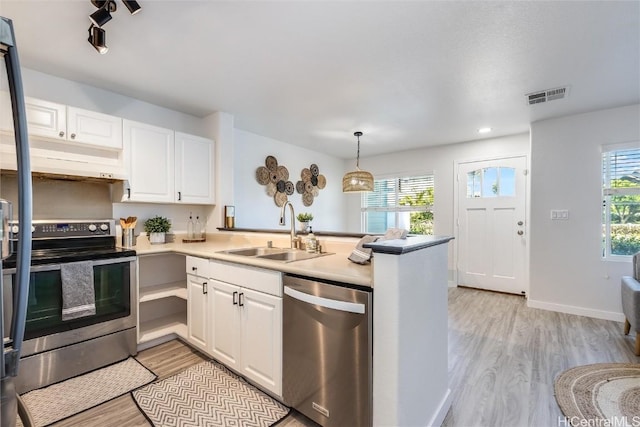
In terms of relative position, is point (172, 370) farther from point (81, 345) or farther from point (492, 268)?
point (492, 268)

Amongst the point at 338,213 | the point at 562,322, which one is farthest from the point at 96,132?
the point at 562,322

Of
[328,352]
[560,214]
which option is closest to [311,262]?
[328,352]

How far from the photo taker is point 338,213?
624 centimetres

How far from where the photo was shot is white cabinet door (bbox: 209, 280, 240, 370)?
202 cm

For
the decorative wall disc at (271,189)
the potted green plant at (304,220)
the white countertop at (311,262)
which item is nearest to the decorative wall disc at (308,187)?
the decorative wall disc at (271,189)

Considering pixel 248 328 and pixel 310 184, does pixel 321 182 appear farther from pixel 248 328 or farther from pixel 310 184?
pixel 248 328

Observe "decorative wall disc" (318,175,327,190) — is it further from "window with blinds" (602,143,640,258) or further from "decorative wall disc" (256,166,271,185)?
"window with blinds" (602,143,640,258)

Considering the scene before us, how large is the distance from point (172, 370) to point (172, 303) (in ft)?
3.53

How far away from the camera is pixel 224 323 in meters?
2.12

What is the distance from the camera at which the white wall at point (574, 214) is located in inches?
131

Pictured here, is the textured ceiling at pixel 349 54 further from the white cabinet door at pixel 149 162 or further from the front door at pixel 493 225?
the front door at pixel 493 225

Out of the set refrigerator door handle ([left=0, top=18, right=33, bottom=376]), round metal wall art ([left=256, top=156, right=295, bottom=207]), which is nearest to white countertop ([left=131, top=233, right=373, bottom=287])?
refrigerator door handle ([left=0, top=18, right=33, bottom=376])

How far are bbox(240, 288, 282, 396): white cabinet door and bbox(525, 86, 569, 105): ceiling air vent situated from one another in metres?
3.17

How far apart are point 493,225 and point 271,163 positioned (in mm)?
3613
